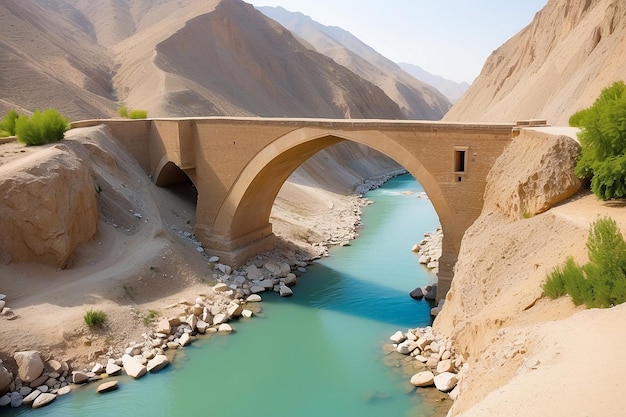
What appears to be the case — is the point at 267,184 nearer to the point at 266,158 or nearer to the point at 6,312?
the point at 266,158

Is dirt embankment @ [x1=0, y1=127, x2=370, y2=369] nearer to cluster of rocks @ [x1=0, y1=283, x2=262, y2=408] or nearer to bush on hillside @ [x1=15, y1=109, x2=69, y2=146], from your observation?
cluster of rocks @ [x1=0, y1=283, x2=262, y2=408]

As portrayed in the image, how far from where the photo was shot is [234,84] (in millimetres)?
45969

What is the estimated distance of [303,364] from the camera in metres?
12.0

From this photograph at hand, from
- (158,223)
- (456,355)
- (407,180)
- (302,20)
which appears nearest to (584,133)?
(456,355)

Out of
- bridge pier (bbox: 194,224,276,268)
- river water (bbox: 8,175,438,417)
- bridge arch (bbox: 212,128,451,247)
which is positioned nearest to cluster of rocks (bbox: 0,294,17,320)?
river water (bbox: 8,175,438,417)

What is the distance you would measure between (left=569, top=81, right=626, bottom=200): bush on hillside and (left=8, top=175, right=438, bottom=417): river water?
5.34 metres

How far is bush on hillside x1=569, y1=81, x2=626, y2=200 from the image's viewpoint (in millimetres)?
8953

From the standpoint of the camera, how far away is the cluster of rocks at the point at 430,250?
1785cm

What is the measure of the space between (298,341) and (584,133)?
8153 millimetres

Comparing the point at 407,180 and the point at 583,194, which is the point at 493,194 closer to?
the point at 583,194

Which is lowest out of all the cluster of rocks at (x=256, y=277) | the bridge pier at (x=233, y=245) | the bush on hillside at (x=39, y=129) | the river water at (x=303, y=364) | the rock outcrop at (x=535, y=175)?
the river water at (x=303, y=364)

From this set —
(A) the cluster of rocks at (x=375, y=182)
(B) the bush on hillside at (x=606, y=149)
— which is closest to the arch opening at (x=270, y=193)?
(B) the bush on hillside at (x=606, y=149)

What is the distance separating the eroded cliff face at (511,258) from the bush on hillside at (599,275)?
0.23 metres

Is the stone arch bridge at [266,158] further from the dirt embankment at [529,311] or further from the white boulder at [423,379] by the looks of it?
the white boulder at [423,379]
